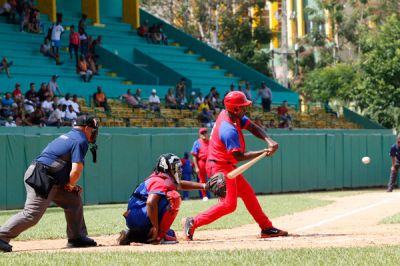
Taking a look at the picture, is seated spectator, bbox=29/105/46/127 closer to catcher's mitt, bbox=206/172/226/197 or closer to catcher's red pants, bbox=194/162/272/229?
catcher's red pants, bbox=194/162/272/229

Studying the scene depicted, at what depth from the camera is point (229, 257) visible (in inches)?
402

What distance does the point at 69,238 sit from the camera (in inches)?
494

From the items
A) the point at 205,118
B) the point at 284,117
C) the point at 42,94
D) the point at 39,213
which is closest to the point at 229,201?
the point at 39,213

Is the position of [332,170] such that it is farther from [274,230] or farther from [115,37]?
[274,230]

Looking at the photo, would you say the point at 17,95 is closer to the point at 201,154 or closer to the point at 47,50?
the point at 201,154

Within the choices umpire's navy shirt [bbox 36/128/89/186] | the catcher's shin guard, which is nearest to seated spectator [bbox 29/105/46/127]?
the catcher's shin guard

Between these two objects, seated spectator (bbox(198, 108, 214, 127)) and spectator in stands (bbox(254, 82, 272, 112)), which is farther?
spectator in stands (bbox(254, 82, 272, 112))

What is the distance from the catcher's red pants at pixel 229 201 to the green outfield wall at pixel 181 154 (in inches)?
509

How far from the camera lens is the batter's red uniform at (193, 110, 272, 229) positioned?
1284 centimetres

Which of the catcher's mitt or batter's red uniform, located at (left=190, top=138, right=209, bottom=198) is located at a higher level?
the catcher's mitt

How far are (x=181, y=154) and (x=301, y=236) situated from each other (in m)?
17.0

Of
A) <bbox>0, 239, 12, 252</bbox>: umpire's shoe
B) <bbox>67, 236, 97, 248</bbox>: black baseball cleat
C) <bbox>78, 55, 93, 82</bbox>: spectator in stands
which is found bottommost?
<bbox>67, 236, 97, 248</bbox>: black baseball cleat

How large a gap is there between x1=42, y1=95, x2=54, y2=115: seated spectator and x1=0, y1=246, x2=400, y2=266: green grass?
1693 cm

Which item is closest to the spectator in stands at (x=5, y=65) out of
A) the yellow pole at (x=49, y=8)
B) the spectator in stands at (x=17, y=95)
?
the spectator in stands at (x=17, y=95)
